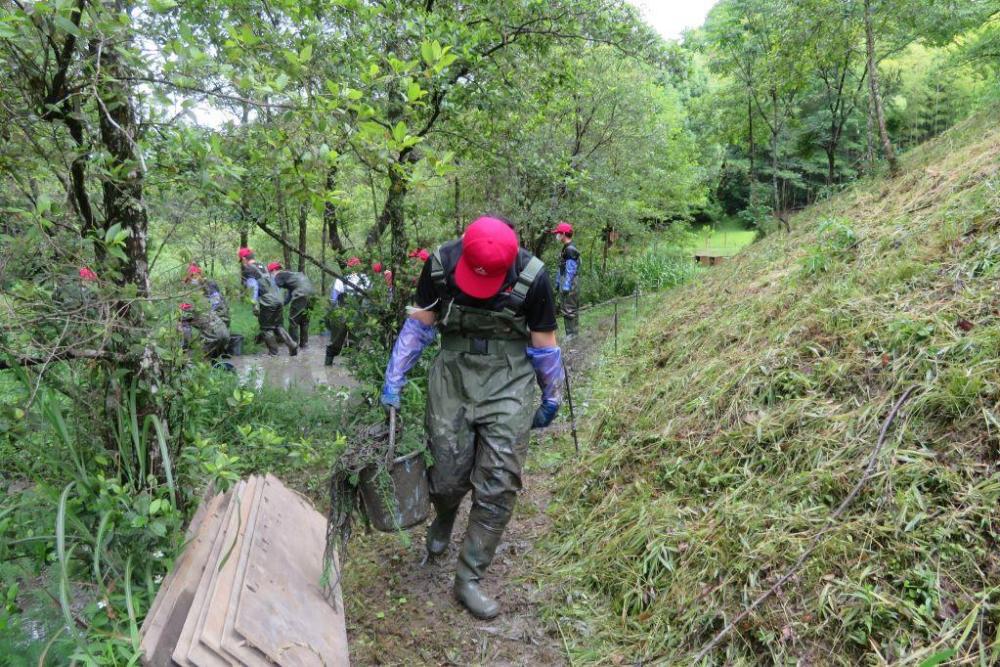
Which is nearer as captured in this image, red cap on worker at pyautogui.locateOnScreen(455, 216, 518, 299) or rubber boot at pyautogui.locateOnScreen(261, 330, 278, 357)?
red cap on worker at pyautogui.locateOnScreen(455, 216, 518, 299)

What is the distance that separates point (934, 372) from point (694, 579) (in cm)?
156

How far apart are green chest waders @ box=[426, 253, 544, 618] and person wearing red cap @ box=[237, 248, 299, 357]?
654 cm

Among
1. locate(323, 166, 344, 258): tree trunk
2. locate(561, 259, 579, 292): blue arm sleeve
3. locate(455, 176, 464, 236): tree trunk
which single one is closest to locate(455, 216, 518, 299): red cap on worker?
locate(323, 166, 344, 258): tree trunk

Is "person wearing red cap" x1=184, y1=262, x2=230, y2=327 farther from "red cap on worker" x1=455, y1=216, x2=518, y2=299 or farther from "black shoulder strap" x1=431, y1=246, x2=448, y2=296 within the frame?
"red cap on worker" x1=455, y1=216, x2=518, y2=299

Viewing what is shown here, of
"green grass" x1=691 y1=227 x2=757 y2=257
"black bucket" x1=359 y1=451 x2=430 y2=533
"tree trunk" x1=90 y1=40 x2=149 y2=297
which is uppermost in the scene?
"tree trunk" x1=90 y1=40 x2=149 y2=297

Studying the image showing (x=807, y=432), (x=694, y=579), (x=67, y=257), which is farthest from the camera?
(x=807, y=432)

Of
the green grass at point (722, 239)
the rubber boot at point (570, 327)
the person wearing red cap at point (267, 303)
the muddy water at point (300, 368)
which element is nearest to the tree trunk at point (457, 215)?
the rubber boot at point (570, 327)

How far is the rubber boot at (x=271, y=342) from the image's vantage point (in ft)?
32.6

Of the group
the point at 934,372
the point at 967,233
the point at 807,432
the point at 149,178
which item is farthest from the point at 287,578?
the point at 967,233

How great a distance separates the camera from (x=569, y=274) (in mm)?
10258

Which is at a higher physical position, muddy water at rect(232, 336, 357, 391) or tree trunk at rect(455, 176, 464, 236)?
tree trunk at rect(455, 176, 464, 236)

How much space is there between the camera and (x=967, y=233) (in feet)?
13.0

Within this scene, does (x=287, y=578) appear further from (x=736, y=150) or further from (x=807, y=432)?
(x=736, y=150)

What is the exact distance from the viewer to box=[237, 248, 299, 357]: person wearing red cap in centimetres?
921
